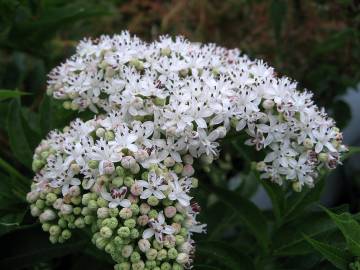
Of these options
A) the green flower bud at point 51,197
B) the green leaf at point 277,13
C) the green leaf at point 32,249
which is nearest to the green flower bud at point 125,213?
the green flower bud at point 51,197

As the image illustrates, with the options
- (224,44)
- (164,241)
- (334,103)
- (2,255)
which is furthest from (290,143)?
(224,44)

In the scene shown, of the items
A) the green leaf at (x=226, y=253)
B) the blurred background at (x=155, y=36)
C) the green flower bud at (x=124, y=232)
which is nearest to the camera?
the green flower bud at (x=124, y=232)

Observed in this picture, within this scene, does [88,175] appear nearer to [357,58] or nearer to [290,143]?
[290,143]

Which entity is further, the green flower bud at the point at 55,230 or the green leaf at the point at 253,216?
the green leaf at the point at 253,216

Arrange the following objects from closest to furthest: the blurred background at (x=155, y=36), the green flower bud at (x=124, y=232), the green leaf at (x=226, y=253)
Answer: the green flower bud at (x=124, y=232) → the green leaf at (x=226, y=253) → the blurred background at (x=155, y=36)

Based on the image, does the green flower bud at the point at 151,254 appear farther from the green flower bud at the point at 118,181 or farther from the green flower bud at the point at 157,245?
the green flower bud at the point at 118,181

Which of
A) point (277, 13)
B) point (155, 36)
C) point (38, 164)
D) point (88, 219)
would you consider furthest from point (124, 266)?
point (155, 36)

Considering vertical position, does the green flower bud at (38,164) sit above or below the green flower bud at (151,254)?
above

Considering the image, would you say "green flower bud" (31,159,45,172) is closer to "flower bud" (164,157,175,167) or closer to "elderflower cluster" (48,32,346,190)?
"elderflower cluster" (48,32,346,190)
